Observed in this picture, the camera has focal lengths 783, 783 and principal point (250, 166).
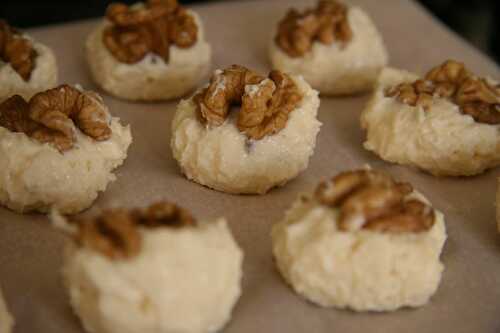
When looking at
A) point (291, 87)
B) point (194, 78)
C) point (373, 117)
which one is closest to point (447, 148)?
point (373, 117)

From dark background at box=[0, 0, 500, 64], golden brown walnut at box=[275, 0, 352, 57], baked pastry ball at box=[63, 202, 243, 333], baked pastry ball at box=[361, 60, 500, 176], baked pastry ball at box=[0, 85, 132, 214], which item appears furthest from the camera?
dark background at box=[0, 0, 500, 64]

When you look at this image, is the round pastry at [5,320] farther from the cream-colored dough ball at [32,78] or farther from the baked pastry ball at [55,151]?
the cream-colored dough ball at [32,78]

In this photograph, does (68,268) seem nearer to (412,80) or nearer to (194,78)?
(194,78)

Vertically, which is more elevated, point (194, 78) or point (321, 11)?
point (321, 11)

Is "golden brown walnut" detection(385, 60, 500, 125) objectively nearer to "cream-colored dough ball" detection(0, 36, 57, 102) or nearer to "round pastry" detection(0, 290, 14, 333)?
"cream-colored dough ball" detection(0, 36, 57, 102)

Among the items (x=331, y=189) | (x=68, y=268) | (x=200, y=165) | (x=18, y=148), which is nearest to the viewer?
(x=68, y=268)

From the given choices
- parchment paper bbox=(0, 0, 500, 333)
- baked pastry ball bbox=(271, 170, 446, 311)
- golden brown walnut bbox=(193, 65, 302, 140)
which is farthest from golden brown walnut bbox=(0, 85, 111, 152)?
baked pastry ball bbox=(271, 170, 446, 311)

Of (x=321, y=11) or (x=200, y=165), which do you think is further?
(x=321, y=11)
